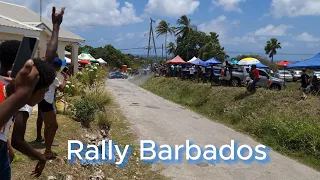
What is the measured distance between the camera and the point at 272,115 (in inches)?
440

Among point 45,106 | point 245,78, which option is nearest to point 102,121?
point 45,106

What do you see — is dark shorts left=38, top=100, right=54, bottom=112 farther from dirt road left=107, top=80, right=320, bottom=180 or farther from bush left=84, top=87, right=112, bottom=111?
bush left=84, top=87, right=112, bottom=111

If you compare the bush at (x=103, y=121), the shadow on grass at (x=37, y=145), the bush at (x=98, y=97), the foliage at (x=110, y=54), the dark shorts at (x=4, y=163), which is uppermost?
the foliage at (x=110, y=54)

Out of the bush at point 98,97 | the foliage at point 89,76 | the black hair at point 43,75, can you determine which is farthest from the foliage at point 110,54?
the black hair at point 43,75

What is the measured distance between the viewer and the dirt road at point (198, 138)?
7.08 m

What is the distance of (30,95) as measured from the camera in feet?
6.23

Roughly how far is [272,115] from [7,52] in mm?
9676

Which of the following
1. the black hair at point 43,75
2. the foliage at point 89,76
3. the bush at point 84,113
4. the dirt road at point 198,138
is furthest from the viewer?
the foliage at point 89,76

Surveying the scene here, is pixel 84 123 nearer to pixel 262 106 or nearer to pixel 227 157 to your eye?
pixel 227 157

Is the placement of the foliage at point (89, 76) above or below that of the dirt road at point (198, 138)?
above

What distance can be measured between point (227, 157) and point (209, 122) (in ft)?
16.8

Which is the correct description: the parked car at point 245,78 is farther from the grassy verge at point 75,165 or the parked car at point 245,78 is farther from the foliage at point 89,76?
the grassy verge at point 75,165

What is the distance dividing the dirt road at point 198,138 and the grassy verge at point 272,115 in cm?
50

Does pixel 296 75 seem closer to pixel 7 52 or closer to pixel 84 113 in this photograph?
pixel 84 113
